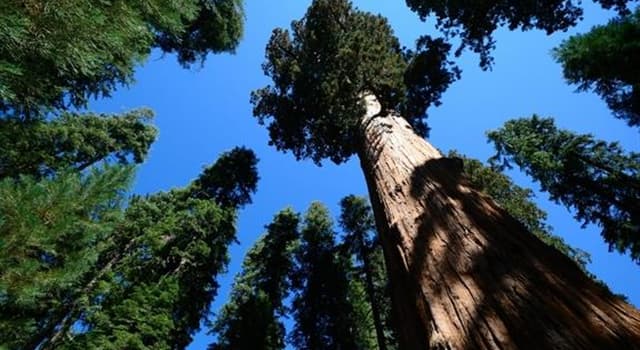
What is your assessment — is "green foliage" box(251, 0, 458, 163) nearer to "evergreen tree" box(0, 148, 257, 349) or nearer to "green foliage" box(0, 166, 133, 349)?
"evergreen tree" box(0, 148, 257, 349)

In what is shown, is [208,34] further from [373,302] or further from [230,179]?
[373,302]

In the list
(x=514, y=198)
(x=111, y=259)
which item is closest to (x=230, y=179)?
(x=111, y=259)

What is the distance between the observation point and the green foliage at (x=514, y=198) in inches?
450

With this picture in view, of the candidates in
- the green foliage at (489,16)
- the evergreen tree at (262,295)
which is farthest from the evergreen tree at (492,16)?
the evergreen tree at (262,295)

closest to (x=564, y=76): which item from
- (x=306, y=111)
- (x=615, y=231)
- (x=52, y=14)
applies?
(x=615, y=231)

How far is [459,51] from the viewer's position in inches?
431

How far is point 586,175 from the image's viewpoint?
1108 centimetres

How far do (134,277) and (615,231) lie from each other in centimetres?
1361

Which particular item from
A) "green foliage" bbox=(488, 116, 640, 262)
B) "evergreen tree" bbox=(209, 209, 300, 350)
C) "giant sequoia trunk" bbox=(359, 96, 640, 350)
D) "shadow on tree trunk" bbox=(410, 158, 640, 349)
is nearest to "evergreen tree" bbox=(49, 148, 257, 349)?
"evergreen tree" bbox=(209, 209, 300, 350)

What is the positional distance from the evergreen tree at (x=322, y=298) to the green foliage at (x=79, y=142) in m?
7.86

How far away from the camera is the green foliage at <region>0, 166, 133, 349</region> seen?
8.48 ft

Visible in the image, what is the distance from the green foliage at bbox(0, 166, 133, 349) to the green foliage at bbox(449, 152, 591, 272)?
34.7ft

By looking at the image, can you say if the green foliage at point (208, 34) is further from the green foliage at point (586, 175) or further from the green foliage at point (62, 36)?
the green foliage at point (586, 175)

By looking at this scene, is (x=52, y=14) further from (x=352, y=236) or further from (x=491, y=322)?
(x=352, y=236)
